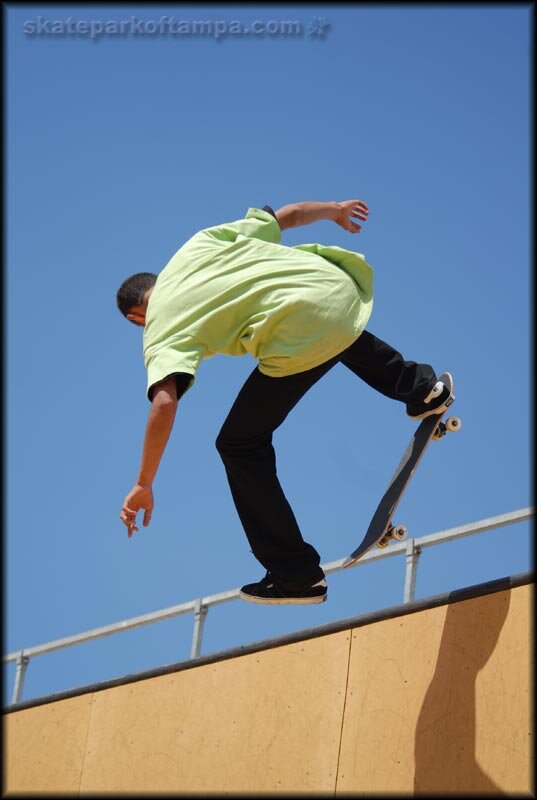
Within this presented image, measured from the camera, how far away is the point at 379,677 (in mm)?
5340

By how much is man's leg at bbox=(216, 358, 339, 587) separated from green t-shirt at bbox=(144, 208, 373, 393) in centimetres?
13

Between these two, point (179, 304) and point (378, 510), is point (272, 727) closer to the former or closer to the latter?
point (378, 510)

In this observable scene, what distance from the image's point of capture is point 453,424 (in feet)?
18.1

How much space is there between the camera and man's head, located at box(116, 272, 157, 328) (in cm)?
534

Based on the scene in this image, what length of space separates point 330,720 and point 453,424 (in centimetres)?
166

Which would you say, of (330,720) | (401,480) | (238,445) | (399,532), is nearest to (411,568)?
(399,532)

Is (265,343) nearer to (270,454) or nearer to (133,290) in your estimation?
(270,454)

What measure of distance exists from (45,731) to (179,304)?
12.3ft

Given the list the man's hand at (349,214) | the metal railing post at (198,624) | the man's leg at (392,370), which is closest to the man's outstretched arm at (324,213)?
the man's hand at (349,214)

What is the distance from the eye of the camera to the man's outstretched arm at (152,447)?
481cm

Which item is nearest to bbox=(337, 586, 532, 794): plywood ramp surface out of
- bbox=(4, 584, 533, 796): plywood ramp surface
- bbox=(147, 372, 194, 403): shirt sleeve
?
bbox=(4, 584, 533, 796): plywood ramp surface

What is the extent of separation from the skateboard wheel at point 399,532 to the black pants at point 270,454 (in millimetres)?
433

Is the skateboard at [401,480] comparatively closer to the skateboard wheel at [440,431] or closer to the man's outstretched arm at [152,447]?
the skateboard wheel at [440,431]

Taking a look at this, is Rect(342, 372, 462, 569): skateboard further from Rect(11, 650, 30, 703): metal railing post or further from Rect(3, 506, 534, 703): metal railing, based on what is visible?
Rect(11, 650, 30, 703): metal railing post
